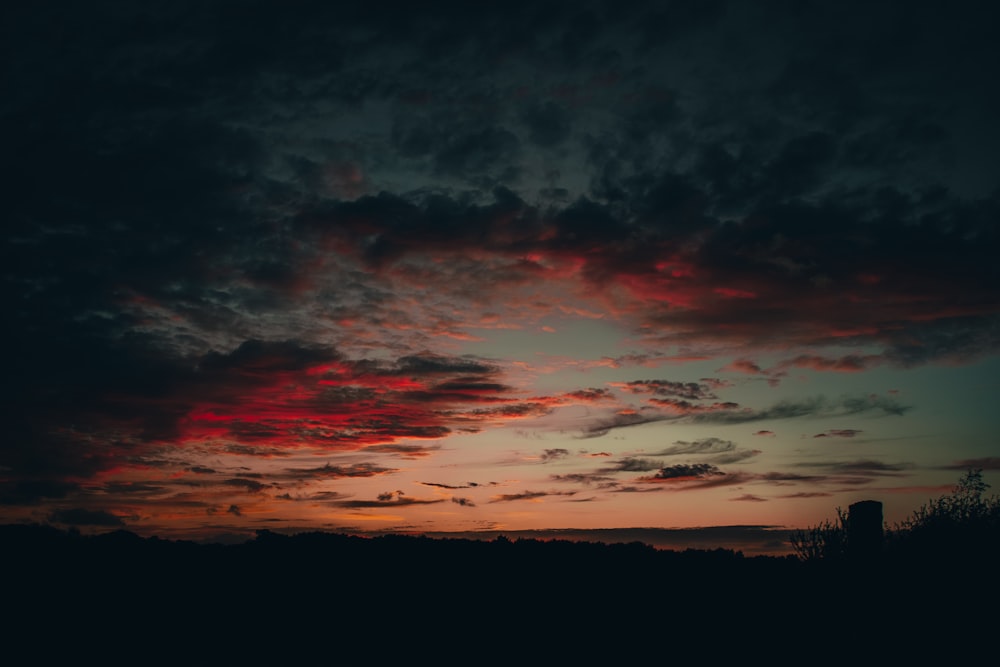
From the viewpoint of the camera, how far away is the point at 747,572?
27312 mm

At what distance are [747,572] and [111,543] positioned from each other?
26.2 meters

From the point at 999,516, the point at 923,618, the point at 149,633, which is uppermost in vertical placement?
the point at 999,516

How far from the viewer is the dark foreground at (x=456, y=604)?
68.7ft

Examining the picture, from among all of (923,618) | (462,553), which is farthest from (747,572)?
(462,553)

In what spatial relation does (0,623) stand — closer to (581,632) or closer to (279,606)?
(279,606)

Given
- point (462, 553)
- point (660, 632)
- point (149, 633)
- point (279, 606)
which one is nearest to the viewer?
point (660, 632)

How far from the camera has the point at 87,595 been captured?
25.3 meters

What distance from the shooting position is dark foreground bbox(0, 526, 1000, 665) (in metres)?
20.9

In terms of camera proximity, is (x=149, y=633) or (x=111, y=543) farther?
(x=111, y=543)

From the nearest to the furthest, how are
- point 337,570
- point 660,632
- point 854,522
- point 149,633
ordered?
point 854,522 → point 660,632 → point 149,633 → point 337,570

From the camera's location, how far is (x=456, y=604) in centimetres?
2548

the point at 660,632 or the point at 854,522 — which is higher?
the point at 854,522

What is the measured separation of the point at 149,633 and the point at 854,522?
22.0m

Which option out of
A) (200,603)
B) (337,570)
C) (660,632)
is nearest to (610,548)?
(660,632)
